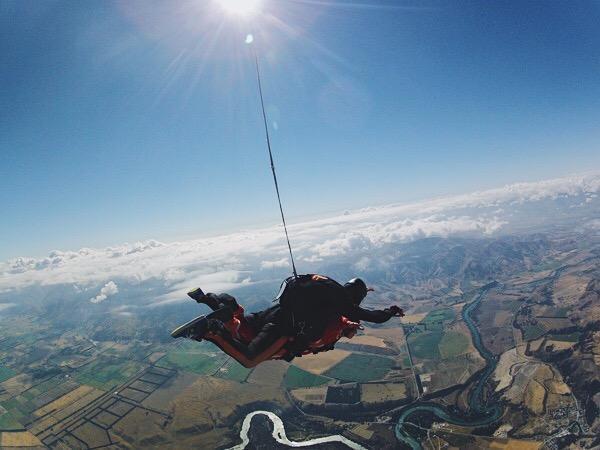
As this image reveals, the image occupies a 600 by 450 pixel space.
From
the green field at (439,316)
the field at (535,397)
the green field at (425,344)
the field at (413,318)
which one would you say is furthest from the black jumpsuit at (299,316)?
the field at (413,318)

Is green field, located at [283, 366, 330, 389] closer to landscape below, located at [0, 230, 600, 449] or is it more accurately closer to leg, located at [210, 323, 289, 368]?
landscape below, located at [0, 230, 600, 449]

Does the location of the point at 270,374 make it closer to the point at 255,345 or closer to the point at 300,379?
the point at 300,379

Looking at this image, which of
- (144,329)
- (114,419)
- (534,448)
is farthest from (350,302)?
(144,329)

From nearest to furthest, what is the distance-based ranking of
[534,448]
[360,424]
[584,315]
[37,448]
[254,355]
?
1. [254,355]
2. [534,448]
3. [360,424]
4. [37,448]
5. [584,315]

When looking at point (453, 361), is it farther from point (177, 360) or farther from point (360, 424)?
point (177, 360)

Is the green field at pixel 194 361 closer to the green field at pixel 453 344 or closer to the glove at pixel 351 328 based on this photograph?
the green field at pixel 453 344

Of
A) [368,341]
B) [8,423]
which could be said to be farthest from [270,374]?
[8,423]
